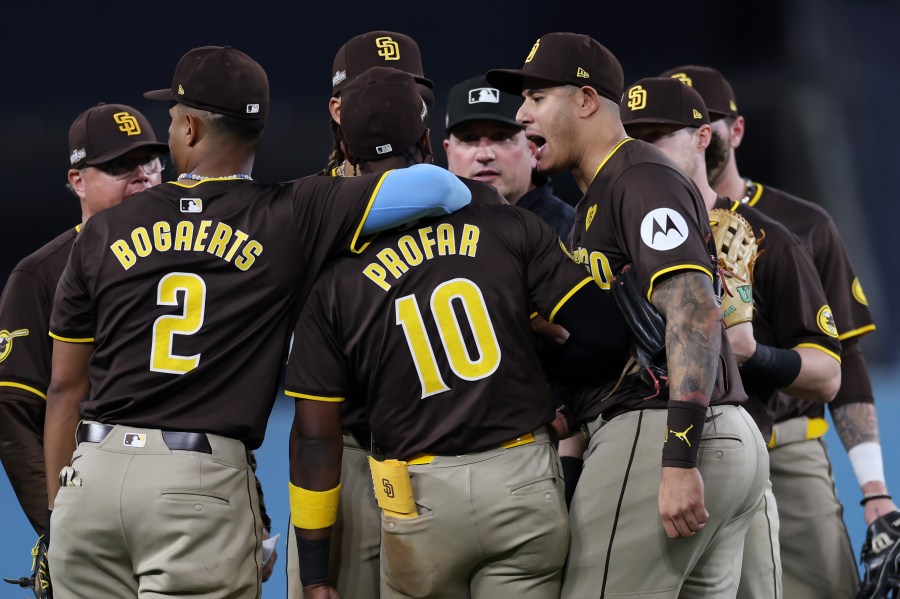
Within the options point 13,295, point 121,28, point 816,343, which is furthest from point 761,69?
point 13,295

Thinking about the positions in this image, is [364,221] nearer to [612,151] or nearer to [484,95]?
[612,151]

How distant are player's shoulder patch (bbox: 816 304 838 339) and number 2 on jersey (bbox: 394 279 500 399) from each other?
1.45 metres

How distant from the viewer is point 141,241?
3.22 metres

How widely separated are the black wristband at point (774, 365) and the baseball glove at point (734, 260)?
160 mm

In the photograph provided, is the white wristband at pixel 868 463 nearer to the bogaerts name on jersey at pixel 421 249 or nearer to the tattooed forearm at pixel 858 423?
the tattooed forearm at pixel 858 423

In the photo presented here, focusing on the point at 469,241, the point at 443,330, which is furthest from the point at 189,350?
the point at 469,241

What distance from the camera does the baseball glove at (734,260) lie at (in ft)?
11.6

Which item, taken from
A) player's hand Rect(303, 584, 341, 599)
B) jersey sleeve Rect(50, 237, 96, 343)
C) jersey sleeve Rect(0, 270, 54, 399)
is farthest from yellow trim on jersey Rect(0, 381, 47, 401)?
player's hand Rect(303, 584, 341, 599)

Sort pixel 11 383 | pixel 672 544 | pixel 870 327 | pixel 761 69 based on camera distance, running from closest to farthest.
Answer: pixel 672 544
pixel 11 383
pixel 870 327
pixel 761 69

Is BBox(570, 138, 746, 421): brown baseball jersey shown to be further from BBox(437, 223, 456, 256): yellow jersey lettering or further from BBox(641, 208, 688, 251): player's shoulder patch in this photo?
BBox(437, 223, 456, 256): yellow jersey lettering

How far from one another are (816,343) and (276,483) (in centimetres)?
454

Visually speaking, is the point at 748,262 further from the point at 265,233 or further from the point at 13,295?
the point at 13,295

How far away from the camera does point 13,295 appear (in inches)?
159

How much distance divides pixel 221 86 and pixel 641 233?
4.23 ft
